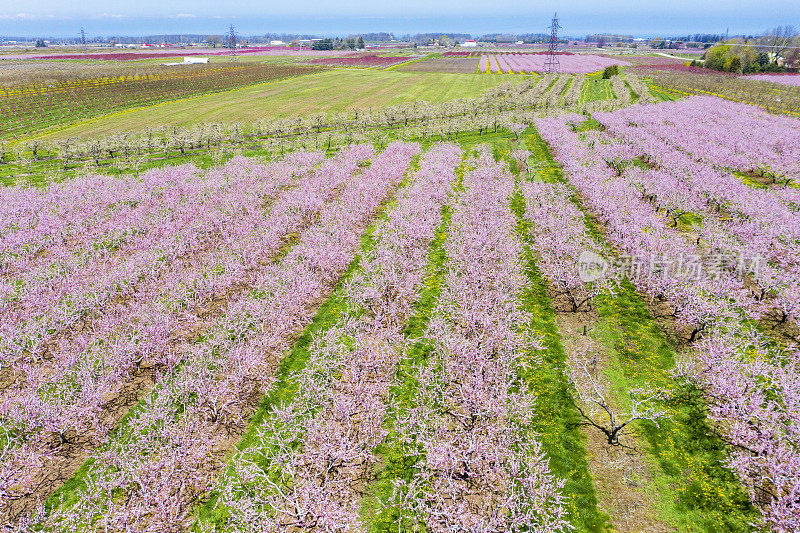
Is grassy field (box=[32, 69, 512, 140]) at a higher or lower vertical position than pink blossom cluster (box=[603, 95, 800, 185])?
higher

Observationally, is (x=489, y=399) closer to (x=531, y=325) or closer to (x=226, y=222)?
(x=531, y=325)

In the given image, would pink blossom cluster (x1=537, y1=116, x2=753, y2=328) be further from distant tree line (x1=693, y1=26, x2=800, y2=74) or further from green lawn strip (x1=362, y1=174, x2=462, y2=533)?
distant tree line (x1=693, y1=26, x2=800, y2=74)

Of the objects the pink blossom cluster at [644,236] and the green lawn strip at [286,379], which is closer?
the green lawn strip at [286,379]

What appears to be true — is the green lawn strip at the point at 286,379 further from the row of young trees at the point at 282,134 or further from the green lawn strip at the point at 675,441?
the row of young trees at the point at 282,134

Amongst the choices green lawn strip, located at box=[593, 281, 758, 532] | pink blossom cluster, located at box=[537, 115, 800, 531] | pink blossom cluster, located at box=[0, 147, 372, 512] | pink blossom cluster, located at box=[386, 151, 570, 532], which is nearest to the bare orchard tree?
green lawn strip, located at box=[593, 281, 758, 532]

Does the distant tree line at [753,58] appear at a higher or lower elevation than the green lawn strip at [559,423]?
higher

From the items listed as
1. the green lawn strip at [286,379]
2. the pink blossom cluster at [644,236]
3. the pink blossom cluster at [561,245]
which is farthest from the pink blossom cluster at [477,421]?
the pink blossom cluster at [644,236]
